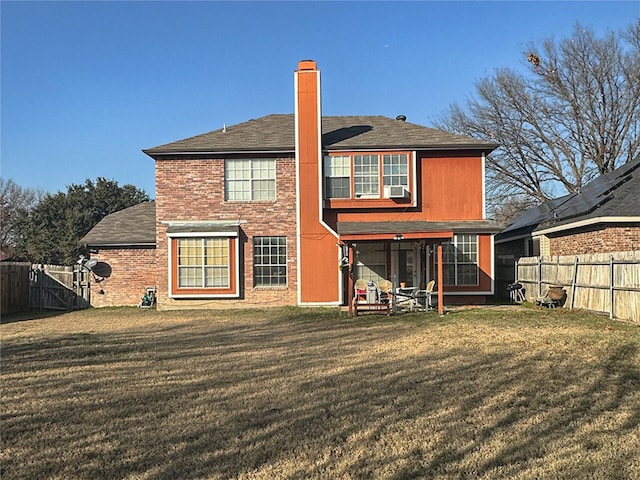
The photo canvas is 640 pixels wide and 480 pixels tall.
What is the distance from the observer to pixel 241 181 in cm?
1769

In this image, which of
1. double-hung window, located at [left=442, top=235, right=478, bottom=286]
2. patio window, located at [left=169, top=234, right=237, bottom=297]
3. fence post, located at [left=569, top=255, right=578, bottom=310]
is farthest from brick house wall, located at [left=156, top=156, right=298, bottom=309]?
fence post, located at [left=569, top=255, right=578, bottom=310]

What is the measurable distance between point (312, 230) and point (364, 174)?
2446mm

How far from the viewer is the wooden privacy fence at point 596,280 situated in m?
12.5

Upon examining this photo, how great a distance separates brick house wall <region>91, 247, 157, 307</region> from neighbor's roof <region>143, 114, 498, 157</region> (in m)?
4.21

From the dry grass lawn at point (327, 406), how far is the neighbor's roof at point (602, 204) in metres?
6.02

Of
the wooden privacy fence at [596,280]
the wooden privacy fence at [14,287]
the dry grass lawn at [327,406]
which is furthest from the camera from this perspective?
the wooden privacy fence at [14,287]

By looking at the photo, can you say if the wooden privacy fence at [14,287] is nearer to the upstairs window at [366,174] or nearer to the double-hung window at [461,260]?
the upstairs window at [366,174]

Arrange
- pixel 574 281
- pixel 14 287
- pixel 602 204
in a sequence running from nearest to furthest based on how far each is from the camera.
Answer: pixel 574 281, pixel 602 204, pixel 14 287

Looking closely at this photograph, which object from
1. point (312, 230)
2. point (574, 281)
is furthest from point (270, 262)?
point (574, 281)

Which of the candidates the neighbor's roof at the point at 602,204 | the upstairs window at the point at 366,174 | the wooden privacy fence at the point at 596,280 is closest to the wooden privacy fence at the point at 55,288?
the upstairs window at the point at 366,174

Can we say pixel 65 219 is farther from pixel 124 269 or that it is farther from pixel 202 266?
pixel 202 266

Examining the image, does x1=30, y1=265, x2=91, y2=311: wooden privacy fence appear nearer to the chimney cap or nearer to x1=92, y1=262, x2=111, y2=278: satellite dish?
x1=92, y1=262, x2=111, y2=278: satellite dish

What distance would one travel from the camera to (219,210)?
17.6m

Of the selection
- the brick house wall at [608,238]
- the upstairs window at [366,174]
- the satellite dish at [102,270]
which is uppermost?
the upstairs window at [366,174]
